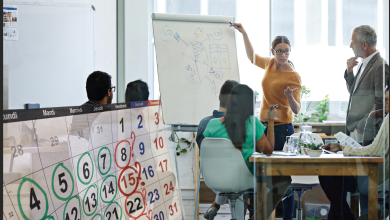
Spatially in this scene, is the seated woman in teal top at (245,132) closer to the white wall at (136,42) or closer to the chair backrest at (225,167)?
the chair backrest at (225,167)

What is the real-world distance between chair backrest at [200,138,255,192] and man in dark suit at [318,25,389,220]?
569 mm

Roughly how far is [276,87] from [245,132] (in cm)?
40

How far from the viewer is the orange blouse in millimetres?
1939

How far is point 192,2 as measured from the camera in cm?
Answer: 200

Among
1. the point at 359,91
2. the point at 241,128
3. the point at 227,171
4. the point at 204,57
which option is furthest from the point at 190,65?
the point at 359,91

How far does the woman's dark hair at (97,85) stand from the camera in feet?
5.24

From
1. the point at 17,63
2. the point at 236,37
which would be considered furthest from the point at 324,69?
the point at 17,63

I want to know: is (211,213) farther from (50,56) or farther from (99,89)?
(50,56)

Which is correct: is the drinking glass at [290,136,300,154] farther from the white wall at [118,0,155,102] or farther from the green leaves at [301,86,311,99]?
the white wall at [118,0,155,102]

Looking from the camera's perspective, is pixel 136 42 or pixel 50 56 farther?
pixel 136 42

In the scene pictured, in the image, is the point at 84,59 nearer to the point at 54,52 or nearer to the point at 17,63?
the point at 54,52

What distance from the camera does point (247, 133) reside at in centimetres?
185

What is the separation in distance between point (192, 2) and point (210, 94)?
2.19 feet

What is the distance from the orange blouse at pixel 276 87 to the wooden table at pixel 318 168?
0.29m
